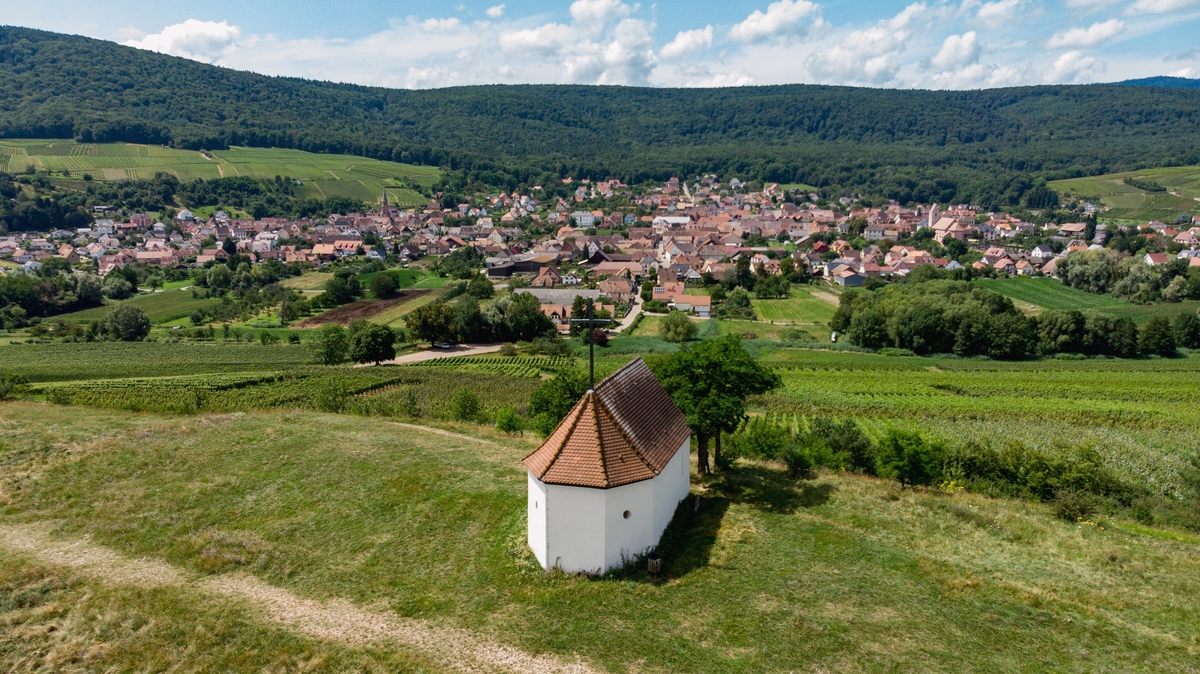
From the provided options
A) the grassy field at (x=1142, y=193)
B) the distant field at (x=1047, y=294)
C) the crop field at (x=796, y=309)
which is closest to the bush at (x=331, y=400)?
the crop field at (x=796, y=309)

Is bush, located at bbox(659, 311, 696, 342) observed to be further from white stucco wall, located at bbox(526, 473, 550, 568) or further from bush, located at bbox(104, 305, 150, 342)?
bush, located at bbox(104, 305, 150, 342)

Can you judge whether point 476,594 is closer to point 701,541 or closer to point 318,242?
point 701,541

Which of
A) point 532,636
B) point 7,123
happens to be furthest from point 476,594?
point 7,123

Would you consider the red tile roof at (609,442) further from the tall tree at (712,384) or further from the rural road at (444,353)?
the rural road at (444,353)

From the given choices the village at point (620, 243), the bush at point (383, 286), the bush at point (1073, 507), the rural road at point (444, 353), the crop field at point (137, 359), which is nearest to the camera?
the bush at point (1073, 507)

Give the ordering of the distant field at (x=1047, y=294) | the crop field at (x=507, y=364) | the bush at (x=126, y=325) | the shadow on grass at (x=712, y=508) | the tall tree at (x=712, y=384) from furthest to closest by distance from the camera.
→ 1. the distant field at (x=1047, y=294)
2. the bush at (x=126, y=325)
3. the crop field at (x=507, y=364)
4. the tall tree at (x=712, y=384)
5. the shadow on grass at (x=712, y=508)

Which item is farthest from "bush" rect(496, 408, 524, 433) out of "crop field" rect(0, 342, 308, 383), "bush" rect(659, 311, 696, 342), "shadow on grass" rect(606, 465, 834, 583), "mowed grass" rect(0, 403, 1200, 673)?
"bush" rect(659, 311, 696, 342)

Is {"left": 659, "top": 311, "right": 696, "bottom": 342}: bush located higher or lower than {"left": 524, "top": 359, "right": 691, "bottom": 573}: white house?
lower

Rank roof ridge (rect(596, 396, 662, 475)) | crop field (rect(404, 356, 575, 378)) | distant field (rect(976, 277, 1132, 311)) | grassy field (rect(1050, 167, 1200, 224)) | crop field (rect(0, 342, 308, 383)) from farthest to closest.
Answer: grassy field (rect(1050, 167, 1200, 224)) < distant field (rect(976, 277, 1132, 311)) < crop field (rect(404, 356, 575, 378)) < crop field (rect(0, 342, 308, 383)) < roof ridge (rect(596, 396, 662, 475))
